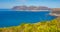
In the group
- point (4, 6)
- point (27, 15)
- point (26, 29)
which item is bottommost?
point (26, 29)

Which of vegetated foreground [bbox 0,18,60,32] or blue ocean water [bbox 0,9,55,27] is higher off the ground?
blue ocean water [bbox 0,9,55,27]

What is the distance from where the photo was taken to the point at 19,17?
3.40 meters

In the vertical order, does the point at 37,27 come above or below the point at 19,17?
below

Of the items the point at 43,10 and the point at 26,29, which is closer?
the point at 26,29

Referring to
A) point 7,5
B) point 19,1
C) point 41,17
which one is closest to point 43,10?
point 41,17

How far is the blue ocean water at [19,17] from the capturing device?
3.34 meters

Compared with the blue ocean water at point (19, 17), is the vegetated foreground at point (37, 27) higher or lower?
lower

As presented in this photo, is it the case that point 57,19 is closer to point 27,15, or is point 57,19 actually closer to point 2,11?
point 27,15

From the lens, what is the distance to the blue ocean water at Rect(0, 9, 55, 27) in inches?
132

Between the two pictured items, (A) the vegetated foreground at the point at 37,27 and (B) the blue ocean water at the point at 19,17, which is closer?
(A) the vegetated foreground at the point at 37,27

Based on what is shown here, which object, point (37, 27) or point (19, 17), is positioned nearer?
point (37, 27)

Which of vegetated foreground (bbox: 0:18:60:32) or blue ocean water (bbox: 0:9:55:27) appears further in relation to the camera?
blue ocean water (bbox: 0:9:55:27)

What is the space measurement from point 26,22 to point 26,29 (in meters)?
0.19

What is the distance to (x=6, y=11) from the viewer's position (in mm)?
3320
